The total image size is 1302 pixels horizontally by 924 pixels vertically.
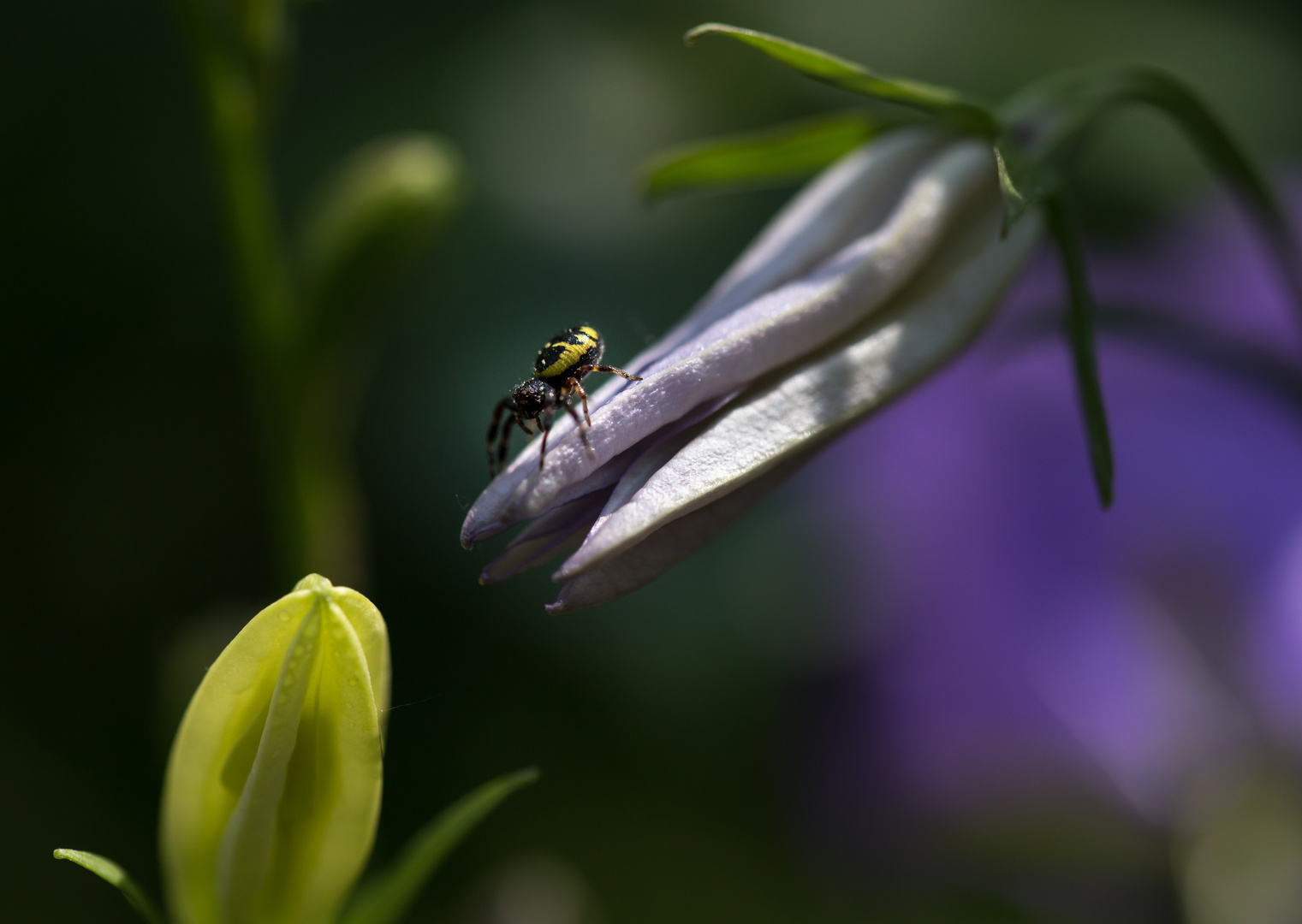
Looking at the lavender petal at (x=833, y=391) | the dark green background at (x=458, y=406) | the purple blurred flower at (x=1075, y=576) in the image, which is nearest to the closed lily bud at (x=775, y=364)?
the lavender petal at (x=833, y=391)

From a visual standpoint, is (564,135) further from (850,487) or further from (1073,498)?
(1073,498)

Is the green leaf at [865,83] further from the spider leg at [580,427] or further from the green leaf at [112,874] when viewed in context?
the green leaf at [112,874]

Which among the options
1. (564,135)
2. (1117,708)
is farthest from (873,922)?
(564,135)

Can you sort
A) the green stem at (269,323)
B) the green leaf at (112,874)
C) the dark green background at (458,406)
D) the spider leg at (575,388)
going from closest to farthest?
the green leaf at (112,874), the spider leg at (575,388), the green stem at (269,323), the dark green background at (458,406)

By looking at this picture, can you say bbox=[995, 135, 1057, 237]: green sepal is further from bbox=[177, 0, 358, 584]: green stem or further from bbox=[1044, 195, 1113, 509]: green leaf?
bbox=[177, 0, 358, 584]: green stem

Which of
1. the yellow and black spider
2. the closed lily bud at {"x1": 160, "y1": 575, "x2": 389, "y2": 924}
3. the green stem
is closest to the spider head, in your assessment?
the yellow and black spider

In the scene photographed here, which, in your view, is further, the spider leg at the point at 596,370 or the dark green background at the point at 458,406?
the dark green background at the point at 458,406
